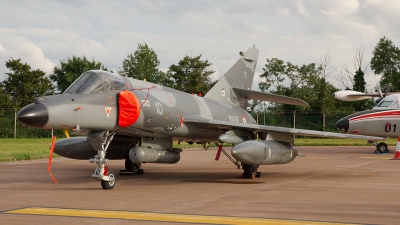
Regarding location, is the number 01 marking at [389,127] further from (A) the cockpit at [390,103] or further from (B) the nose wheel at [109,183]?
(B) the nose wheel at [109,183]

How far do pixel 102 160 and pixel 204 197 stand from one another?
248 centimetres

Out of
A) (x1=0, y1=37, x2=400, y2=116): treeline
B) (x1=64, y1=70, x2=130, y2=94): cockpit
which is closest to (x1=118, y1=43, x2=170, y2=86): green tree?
(x1=0, y1=37, x2=400, y2=116): treeline

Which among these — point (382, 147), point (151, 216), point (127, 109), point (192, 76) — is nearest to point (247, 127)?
point (127, 109)

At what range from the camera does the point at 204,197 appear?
10.6 m

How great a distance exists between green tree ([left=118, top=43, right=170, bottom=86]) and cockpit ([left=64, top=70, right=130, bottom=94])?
40401 millimetres

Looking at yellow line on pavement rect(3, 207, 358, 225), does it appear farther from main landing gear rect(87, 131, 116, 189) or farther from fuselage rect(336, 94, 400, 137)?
fuselage rect(336, 94, 400, 137)

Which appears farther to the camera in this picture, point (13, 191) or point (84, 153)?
point (84, 153)

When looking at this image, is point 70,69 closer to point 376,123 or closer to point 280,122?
point 280,122

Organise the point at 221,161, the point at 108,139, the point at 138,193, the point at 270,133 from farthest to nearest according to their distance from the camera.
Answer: the point at 221,161 → the point at 270,133 → the point at 108,139 → the point at 138,193

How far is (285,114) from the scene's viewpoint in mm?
40531

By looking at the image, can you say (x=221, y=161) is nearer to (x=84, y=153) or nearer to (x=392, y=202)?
(x=84, y=153)

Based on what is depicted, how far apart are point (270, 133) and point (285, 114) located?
2625cm

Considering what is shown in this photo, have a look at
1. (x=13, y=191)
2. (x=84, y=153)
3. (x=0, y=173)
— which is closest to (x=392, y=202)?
(x=13, y=191)

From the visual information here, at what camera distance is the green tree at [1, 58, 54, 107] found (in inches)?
1852
